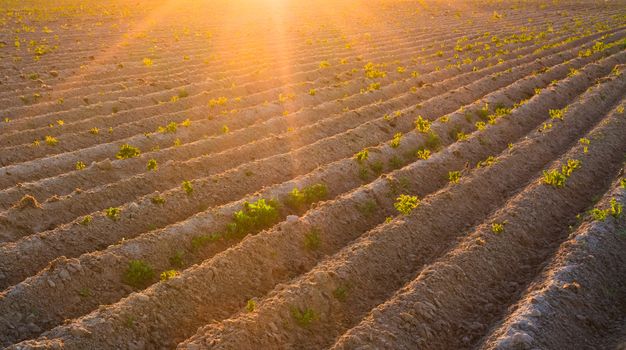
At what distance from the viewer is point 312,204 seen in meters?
10.7

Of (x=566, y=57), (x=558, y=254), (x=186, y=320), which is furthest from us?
(x=566, y=57)

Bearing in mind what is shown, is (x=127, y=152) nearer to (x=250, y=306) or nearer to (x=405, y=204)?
(x=405, y=204)

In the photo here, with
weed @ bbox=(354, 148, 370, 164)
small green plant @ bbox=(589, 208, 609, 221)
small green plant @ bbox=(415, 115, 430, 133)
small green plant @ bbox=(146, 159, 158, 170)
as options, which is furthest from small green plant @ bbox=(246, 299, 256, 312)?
small green plant @ bbox=(415, 115, 430, 133)

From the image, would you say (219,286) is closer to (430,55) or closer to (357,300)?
(357,300)

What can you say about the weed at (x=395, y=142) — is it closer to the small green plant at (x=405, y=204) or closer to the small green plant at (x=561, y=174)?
the small green plant at (x=405, y=204)

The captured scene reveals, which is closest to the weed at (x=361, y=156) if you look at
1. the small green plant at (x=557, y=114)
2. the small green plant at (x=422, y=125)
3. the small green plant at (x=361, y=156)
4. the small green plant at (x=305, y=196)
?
the small green plant at (x=361, y=156)

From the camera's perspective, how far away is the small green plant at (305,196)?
1105 cm

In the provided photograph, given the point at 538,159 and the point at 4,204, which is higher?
the point at 4,204

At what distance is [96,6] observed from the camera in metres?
47.9

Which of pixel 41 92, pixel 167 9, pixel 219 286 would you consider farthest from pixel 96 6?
pixel 219 286

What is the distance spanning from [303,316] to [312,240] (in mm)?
2147

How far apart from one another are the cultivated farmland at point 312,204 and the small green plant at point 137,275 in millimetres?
31

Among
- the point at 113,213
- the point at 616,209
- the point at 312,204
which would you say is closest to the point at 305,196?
the point at 312,204

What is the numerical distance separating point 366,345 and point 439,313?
4.45 feet
